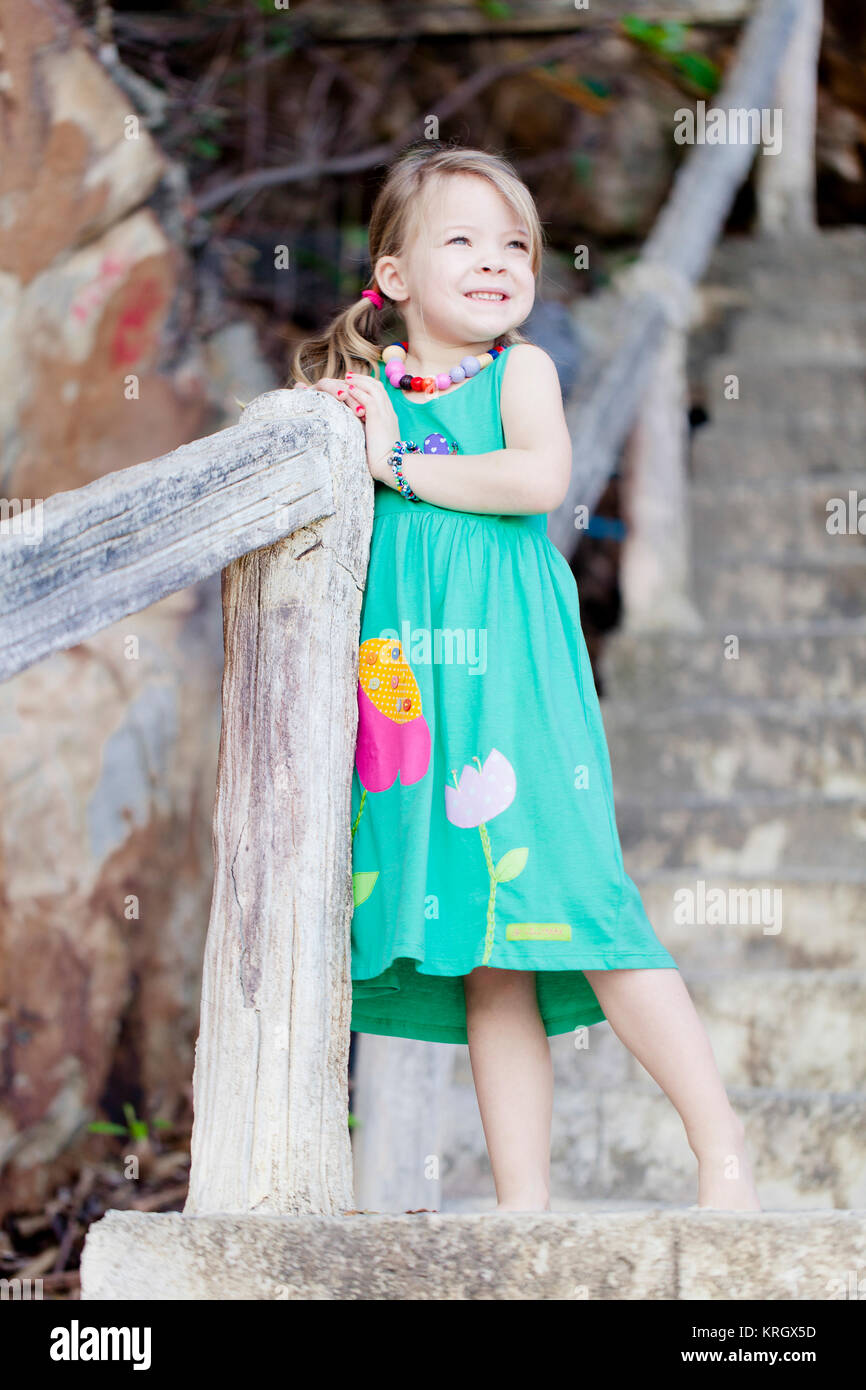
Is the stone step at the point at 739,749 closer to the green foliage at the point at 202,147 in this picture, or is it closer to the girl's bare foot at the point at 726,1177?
the green foliage at the point at 202,147

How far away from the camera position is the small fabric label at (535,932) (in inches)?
73.6

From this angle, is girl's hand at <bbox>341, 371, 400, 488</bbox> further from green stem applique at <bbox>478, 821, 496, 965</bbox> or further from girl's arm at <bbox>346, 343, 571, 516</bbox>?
green stem applique at <bbox>478, 821, 496, 965</bbox>

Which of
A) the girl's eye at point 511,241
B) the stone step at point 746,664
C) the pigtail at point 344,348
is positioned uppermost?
the stone step at point 746,664

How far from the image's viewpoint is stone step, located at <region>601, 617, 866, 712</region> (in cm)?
429

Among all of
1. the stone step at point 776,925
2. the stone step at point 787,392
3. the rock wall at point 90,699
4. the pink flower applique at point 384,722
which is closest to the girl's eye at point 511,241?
the pink flower applique at point 384,722

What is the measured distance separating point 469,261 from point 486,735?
65 centimetres

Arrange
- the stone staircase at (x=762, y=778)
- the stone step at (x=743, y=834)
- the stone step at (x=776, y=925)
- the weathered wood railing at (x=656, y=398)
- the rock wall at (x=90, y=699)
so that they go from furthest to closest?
the weathered wood railing at (x=656, y=398), the stone step at (x=743, y=834), the stone step at (x=776, y=925), the rock wall at (x=90, y=699), the stone staircase at (x=762, y=778)

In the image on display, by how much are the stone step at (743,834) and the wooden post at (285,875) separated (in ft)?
6.28

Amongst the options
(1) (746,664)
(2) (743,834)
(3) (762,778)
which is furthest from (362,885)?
(1) (746,664)

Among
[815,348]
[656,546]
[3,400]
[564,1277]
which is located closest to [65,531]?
[564,1277]

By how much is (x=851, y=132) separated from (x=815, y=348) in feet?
7.61

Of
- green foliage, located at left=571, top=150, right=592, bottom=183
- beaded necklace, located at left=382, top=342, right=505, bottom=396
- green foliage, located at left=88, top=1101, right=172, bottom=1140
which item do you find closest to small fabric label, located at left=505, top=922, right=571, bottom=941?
beaded necklace, located at left=382, top=342, right=505, bottom=396

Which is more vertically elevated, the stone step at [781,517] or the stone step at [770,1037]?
the stone step at [781,517]
